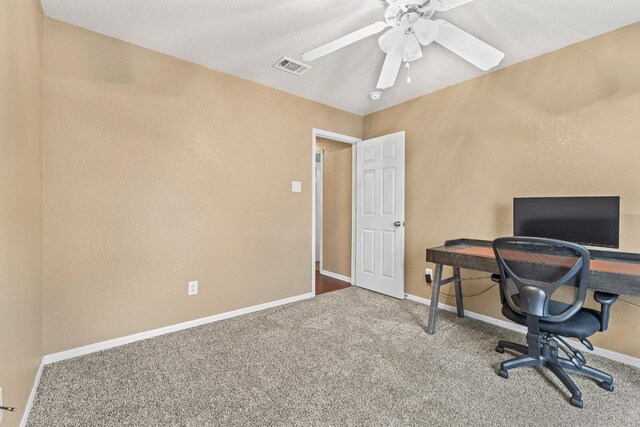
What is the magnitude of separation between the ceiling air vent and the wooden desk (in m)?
2.06

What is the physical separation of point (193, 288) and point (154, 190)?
947 millimetres

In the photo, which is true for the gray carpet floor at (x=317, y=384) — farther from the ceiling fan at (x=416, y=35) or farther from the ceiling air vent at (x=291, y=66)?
the ceiling air vent at (x=291, y=66)

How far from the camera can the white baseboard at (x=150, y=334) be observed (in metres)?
2.04

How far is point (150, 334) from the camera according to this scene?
2.40 m

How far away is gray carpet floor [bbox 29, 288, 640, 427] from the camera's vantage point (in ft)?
4.93

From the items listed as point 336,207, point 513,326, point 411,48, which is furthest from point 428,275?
point 411,48

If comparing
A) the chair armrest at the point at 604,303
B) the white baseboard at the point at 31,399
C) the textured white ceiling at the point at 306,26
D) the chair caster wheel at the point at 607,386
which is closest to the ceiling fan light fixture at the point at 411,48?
Answer: the textured white ceiling at the point at 306,26

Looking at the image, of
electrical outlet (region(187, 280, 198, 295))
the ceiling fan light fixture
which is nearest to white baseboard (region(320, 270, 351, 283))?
electrical outlet (region(187, 280, 198, 295))

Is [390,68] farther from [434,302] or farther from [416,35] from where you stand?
[434,302]

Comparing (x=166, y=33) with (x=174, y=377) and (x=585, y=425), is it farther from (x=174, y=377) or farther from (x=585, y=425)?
(x=585, y=425)

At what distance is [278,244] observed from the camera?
3.22 m

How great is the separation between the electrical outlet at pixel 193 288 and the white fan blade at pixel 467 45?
268 cm

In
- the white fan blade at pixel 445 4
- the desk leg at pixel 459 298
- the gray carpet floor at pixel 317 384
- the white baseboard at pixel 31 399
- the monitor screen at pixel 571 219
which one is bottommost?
the gray carpet floor at pixel 317 384

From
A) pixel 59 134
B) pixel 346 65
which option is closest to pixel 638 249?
pixel 346 65
